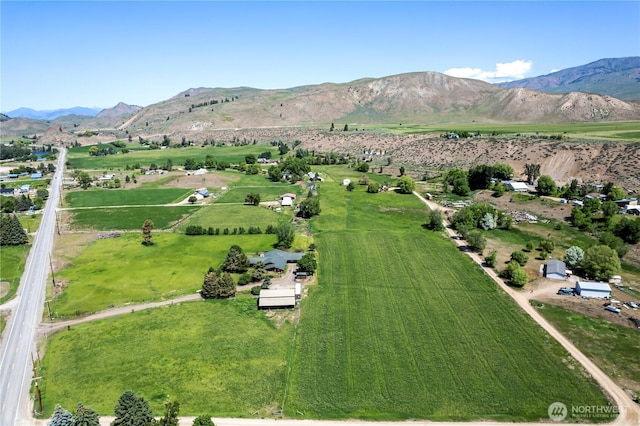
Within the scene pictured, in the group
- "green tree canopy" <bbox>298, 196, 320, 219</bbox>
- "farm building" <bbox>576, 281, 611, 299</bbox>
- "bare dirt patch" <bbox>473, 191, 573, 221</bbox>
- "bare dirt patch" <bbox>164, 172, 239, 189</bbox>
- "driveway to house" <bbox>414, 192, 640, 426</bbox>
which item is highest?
"bare dirt patch" <bbox>164, 172, 239, 189</bbox>

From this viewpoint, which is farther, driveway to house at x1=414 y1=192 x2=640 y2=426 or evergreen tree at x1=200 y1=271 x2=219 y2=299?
evergreen tree at x1=200 y1=271 x2=219 y2=299

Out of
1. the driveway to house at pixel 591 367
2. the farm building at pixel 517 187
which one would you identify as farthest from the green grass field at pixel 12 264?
the farm building at pixel 517 187

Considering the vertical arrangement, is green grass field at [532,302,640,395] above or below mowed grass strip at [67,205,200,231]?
below

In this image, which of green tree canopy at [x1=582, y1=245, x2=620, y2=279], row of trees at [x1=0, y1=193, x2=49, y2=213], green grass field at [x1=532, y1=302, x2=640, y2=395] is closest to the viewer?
green grass field at [x1=532, y1=302, x2=640, y2=395]

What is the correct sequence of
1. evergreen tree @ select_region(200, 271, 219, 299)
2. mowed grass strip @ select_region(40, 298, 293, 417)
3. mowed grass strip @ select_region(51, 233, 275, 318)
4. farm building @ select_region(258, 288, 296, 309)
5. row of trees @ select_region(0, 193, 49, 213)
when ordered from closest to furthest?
1. mowed grass strip @ select_region(40, 298, 293, 417)
2. farm building @ select_region(258, 288, 296, 309)
3. evergreen tree @ select_region(200, 271, 219, 299)
4. mowed grass strip @ select_region(51, 233, 275, 318)
5. row of trees @ select_region(0, 193, 49, 213)

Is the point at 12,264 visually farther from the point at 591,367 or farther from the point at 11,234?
the point at 591,367

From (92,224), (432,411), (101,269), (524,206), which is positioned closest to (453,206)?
(524,206)

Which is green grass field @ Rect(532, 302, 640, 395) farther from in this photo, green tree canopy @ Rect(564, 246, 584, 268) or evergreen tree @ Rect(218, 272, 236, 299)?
evergreen tree @ Rect(218, 272, 236, 299)

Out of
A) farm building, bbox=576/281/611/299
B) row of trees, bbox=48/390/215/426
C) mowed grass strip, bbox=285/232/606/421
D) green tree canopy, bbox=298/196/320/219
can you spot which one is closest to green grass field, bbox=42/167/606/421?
mowed grass strip, bbox=285/232/606/421

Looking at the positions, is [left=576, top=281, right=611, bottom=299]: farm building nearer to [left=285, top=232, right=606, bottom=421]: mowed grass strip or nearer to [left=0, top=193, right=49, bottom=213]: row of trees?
[left=285, top=232, right=606, bottom=421]: mowed grass strip
